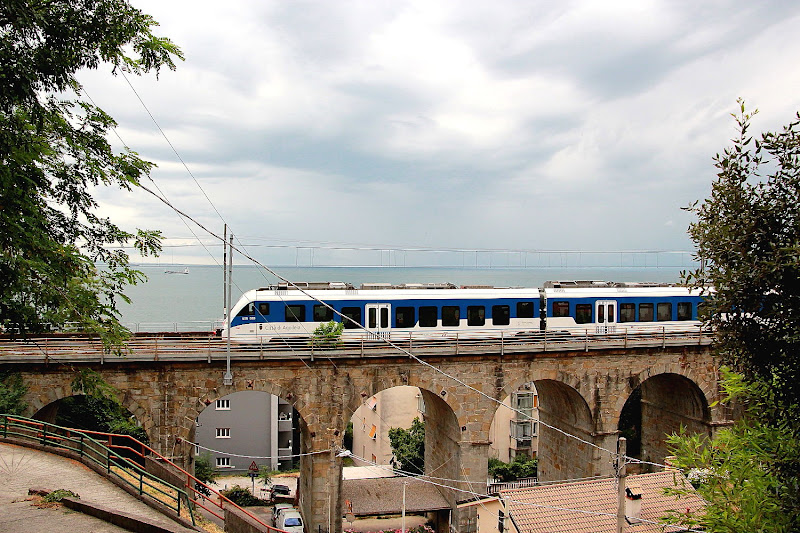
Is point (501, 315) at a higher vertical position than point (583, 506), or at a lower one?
higher

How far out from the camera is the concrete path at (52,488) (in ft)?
36.0

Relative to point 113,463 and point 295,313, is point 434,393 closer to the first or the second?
point 295,313

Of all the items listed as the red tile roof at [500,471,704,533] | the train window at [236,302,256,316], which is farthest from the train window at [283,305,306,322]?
the red tile roof at [500,471,704,533]

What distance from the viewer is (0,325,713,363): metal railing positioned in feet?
70.0

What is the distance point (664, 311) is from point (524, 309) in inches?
323

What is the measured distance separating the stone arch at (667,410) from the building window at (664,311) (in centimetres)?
304

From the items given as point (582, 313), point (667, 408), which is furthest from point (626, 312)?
point (667, 408)

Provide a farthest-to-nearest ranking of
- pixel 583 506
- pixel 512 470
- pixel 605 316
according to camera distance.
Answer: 1. pixel 512 470
2. pixel 605 316
3. pixel 583 506

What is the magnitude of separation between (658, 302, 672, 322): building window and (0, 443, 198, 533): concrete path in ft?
87.6

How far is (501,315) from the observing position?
28703 mm

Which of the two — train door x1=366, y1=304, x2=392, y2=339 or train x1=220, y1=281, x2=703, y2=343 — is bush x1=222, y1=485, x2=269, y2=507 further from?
train door x1=366, y1=304, x2=392, y2=339

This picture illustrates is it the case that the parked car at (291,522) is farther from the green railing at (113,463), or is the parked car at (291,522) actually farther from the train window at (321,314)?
the green railing at (113,463)

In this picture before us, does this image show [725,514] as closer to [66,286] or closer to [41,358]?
[66,286]

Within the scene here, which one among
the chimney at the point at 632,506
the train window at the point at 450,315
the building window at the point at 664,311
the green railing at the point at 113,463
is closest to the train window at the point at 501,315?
the train window at the point at 450,315
